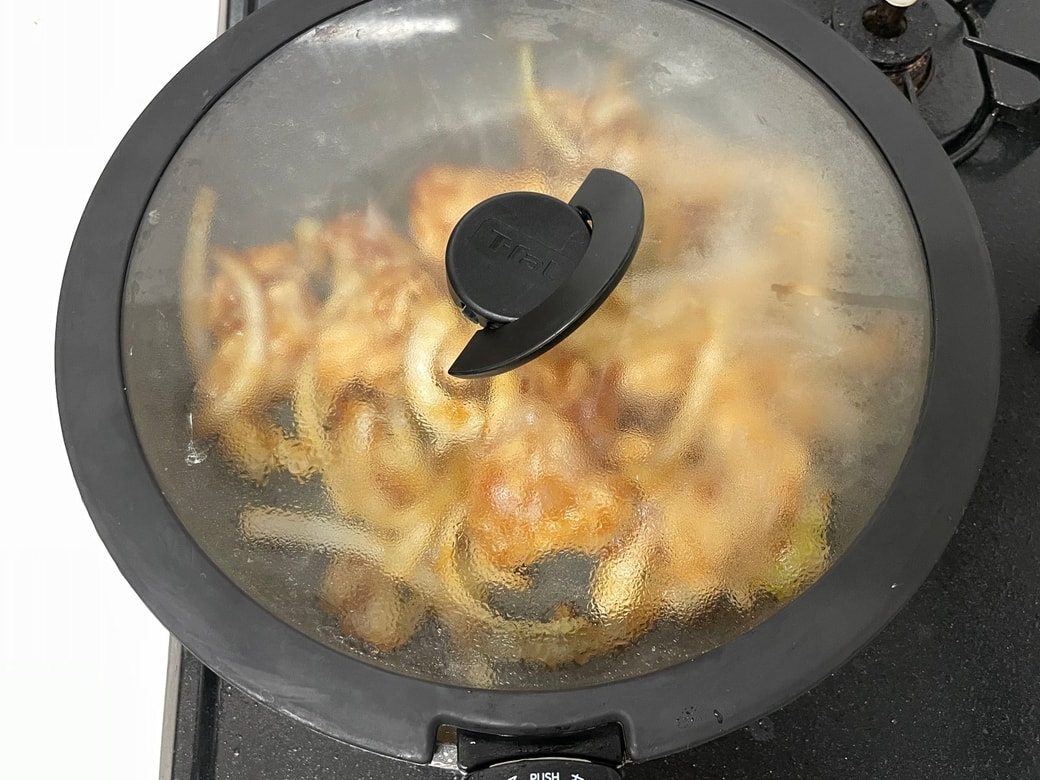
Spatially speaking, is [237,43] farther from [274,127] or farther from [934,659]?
[934,659]

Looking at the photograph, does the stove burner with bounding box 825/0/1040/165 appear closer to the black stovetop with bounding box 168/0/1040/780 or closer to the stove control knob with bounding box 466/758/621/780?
the black stovetop with bounding box 168/0/1040/780

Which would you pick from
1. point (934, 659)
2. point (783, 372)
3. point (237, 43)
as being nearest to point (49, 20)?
point (237, 43)

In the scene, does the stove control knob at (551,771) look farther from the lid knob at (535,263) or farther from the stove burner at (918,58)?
the stove burner at (918,58)

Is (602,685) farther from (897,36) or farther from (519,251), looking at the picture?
(897,36)

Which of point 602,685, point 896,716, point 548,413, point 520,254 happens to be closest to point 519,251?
point 520,254

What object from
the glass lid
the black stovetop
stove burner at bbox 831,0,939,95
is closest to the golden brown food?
the glass lid

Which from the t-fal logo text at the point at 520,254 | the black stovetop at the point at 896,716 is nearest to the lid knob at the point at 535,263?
the t-fal logo text at the point at 520,254
